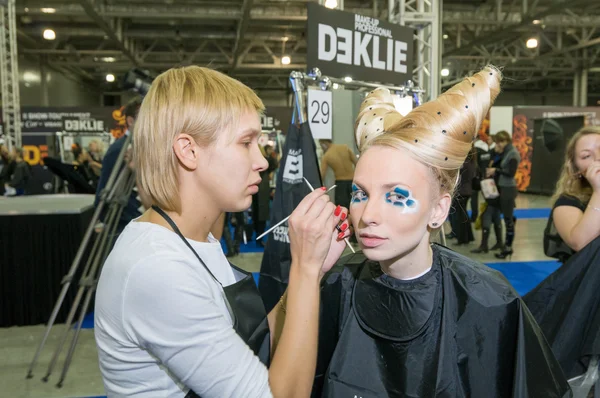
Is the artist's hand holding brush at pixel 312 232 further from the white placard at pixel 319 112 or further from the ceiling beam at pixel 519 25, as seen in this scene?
the ceiling beam at pixel 519 25

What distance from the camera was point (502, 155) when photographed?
5500 mm

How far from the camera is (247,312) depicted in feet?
2.85

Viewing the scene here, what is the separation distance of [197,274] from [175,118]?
26 centimetres

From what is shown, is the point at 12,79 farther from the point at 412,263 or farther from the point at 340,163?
the point at 412,263

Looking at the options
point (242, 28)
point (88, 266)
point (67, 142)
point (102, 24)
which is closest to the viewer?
point (88, 266)

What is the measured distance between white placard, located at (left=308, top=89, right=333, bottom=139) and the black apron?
1.47 metres

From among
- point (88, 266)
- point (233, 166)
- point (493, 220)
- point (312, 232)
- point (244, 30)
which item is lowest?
point (493, 220)

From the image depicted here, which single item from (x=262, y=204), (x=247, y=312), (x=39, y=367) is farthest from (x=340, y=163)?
(x=247, y=312)

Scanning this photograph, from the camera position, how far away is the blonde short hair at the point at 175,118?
80 cm

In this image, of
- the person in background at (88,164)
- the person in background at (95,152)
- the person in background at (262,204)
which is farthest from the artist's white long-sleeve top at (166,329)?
the person in background at (95,152)

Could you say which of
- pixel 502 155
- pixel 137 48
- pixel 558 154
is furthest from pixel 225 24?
pixel 558 154

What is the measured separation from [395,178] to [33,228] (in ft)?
9.88

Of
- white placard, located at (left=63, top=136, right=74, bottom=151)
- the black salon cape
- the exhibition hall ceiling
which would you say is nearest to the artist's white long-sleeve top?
the black salon cape

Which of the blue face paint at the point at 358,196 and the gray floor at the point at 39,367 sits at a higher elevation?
the blue face paint at the point at 358,196
